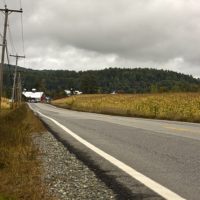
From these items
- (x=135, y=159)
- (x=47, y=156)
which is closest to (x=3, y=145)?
(x=47, y=156)

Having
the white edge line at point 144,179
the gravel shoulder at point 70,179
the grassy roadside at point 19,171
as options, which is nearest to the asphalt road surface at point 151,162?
the white edge line at point 144,179

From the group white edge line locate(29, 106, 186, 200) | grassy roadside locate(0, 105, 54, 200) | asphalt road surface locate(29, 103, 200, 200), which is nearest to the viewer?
grassy roadside locate(0, 105, 54, 200)

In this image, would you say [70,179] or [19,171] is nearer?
[70,179]

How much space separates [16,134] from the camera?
41.3 ft

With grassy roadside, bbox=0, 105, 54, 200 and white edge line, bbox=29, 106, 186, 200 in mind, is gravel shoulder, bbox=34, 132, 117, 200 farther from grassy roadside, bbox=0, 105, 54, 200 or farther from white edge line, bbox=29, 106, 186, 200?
white edge line, bbox=29, 106, 186, 200

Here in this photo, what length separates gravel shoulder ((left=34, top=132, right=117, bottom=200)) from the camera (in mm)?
6547

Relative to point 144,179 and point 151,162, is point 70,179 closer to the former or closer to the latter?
point 144,179

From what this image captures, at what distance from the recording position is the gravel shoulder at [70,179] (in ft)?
21.5

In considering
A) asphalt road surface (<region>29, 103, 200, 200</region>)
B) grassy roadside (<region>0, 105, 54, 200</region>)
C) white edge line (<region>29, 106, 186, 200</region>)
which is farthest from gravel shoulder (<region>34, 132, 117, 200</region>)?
white edge line (<region>29, 106, 186, 200</region>)

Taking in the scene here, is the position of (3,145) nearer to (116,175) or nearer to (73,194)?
(116,175)

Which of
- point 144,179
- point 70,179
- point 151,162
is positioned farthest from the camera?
point 151,162

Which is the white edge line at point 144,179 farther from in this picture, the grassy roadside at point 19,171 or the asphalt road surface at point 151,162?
the grassy roadside at point 19,171

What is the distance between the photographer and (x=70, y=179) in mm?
7668

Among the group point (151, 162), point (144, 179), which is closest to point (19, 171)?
point (144, 179)
